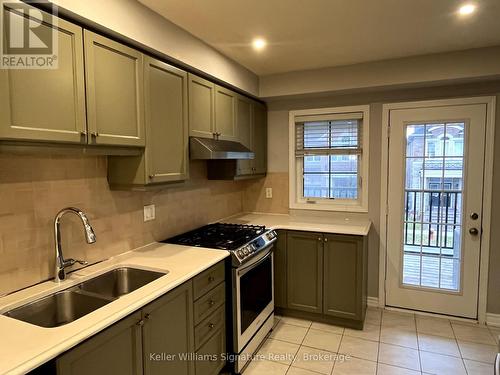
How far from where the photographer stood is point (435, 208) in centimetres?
321

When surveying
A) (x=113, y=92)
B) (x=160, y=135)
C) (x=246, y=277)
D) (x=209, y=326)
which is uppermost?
(x=113, y=92)

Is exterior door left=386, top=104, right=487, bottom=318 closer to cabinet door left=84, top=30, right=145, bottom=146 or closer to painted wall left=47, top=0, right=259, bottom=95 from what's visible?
painted wall left=47, top=0, right=259, bottom=95

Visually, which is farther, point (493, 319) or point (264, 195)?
point (264, 195)

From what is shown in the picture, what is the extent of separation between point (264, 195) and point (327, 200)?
0.75 metres

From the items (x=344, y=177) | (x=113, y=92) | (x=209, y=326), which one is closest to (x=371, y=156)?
(x=344, y=177)

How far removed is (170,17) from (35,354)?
6.46ft

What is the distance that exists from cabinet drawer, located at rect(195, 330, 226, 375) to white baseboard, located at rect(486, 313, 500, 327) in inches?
101

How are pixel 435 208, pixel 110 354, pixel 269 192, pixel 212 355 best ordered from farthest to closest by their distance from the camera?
pixel 269 192 → pixel 435 208 → pixel 212 355 → pixel 110 354

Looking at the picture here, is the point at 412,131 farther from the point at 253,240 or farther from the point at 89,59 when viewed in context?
the point at 89,59

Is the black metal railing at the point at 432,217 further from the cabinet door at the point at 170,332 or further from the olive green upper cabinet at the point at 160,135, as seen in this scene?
the cabinet door at the point at 170,332

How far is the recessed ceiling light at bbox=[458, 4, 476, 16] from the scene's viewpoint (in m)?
2.00

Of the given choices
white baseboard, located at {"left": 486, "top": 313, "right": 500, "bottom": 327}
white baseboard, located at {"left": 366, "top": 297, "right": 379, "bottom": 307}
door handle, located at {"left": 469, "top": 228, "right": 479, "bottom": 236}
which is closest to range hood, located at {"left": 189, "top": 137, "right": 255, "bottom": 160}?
white baseboard, located at {"left": 366, "top": 297, "right": 379, "bottom": 307}

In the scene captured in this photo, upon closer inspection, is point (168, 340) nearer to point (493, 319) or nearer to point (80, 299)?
point (80, 299)

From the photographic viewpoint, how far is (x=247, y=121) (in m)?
3.38
